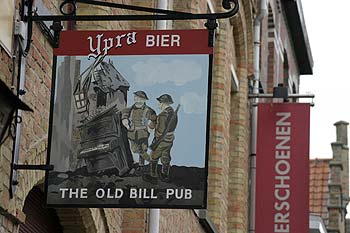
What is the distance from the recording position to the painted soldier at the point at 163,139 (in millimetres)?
8656

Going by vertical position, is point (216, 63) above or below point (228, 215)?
above

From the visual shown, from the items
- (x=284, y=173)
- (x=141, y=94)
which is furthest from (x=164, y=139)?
(x=284, y=173)

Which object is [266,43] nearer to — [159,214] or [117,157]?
[159,214]

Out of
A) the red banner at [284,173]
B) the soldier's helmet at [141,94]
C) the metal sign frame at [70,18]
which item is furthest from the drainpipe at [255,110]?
the soldier's helmet at [141,94]

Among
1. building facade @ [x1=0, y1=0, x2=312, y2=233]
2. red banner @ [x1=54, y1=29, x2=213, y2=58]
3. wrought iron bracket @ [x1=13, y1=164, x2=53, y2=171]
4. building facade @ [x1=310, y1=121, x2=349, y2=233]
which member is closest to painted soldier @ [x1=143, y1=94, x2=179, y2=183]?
red banner @ [x1=54, y1=29, x2=213, y2=58]

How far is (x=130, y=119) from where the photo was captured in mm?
8883

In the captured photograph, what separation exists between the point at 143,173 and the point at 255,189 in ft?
35.8

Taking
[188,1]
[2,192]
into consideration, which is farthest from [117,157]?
[188,1]

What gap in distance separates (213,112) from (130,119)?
833cm

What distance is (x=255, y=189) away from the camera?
765 inches

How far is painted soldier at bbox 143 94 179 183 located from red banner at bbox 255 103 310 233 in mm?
10268

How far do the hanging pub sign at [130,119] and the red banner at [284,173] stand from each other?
1027cm

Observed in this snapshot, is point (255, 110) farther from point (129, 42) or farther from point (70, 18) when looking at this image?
point (70, 18)

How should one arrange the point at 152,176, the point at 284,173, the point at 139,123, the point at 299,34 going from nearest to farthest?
the point at 152,176
the point at 139,123
the point at 284,173
the point at 299,34
